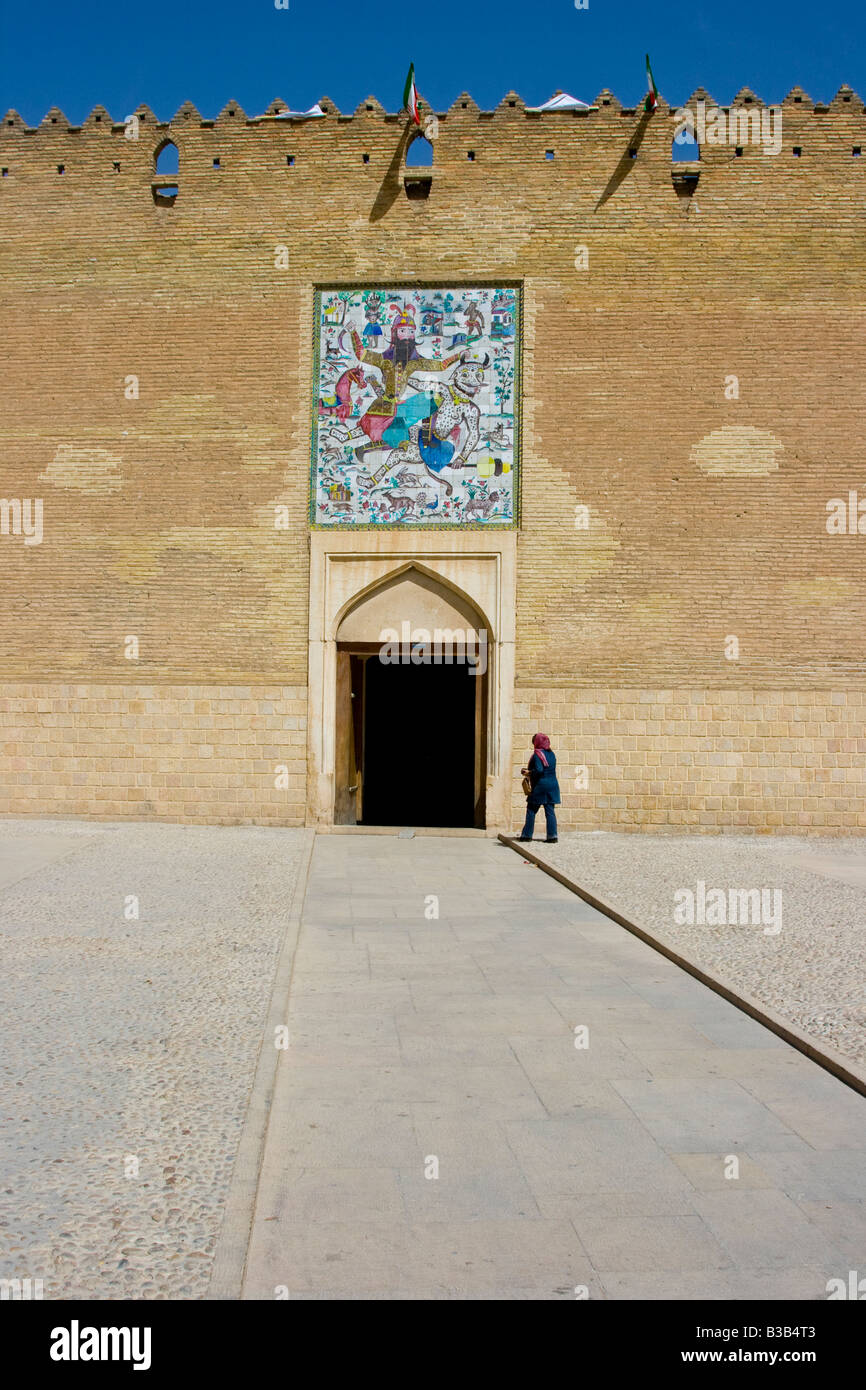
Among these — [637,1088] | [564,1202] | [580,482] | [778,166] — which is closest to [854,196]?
[778,166]

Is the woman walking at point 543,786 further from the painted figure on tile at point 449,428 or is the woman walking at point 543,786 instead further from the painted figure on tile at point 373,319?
the painted figure on tile at point 373,319

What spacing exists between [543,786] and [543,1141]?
8.34 metres

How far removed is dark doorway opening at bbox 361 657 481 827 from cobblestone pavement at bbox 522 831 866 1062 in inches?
259

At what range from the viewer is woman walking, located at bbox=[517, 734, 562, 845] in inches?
474

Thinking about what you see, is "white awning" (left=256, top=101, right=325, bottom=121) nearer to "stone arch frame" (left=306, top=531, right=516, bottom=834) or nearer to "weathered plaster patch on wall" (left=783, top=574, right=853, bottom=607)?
"stone arch frame" (left=306, top=531, right=516, bottom=834)

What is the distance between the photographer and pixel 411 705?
62.6ft

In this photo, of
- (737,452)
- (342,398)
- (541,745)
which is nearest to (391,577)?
(342,398)

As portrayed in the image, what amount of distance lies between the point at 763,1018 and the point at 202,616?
928cm

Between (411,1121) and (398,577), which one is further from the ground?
(398,577)

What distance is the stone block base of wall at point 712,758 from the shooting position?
12812 mm

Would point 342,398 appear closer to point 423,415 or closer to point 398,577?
point 423,415

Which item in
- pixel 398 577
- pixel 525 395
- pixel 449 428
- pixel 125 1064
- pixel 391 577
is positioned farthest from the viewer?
pixel 398 577

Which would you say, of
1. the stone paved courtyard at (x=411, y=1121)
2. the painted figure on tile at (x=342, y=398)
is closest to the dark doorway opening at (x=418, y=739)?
the painted figure on tile at (x=342, y=398)

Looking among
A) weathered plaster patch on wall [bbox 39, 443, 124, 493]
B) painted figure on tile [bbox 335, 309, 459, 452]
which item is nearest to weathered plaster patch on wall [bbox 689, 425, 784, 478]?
painted figure on tile [bbox 335, 309, 459, 452]
